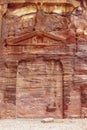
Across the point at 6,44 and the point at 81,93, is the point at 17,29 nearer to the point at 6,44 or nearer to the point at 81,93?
the point at 6,44

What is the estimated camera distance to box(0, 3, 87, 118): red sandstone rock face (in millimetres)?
16891

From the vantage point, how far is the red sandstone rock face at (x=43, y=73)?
1689 cm

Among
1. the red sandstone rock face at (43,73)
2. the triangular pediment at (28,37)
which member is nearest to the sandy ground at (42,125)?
the red sandstone rock face at (43,73)

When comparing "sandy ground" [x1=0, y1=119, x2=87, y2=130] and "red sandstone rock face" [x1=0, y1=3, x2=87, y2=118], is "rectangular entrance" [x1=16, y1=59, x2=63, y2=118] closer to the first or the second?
"red sandstone rock face" [x1=0, y1=3, x2=87, y2=118]

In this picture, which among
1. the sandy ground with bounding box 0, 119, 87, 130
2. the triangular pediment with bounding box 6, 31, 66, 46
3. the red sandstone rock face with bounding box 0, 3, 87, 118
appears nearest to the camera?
the sandy ground with bounding box 0, 119, 87, 130

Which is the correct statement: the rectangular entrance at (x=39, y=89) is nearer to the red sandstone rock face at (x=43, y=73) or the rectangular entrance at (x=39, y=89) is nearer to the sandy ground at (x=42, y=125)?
the red sandstone rock face at (x=43, y=73)

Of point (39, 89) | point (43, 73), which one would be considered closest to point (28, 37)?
point (43, 73)

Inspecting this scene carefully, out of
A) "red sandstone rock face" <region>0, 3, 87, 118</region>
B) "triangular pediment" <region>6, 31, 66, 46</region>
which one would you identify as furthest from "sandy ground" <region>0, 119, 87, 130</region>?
"triangular pediment" <region>6, 31, 66, 46</region>

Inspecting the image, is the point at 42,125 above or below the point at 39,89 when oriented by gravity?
below

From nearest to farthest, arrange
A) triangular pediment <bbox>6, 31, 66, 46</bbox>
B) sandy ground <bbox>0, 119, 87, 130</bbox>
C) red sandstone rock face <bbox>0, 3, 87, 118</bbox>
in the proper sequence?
sandy ground <bbox>0, 119, 87, 130</bbox>, red sandstone rock face <bbox>0, 3, 87, 118</bbox>, triangular pediment <bbox>6, 31, 66, 46</bbox>

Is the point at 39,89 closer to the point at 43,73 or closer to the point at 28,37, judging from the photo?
the point at 43,73

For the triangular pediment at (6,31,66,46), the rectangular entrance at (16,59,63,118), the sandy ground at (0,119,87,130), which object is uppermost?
the triangular pediment at (6,31,66,46)

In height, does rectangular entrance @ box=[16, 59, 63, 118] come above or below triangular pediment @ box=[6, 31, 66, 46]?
below

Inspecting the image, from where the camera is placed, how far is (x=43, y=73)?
17.1 meters
